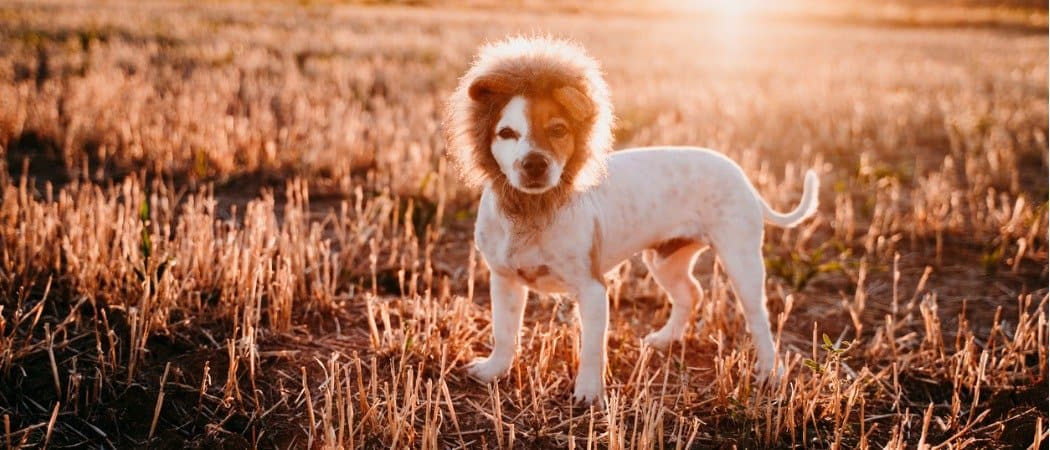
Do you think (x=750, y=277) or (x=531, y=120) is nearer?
(x=531, y=120)

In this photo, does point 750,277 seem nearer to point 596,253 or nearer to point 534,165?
point 596,253

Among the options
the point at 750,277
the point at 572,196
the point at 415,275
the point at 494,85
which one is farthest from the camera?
the point at 415,275

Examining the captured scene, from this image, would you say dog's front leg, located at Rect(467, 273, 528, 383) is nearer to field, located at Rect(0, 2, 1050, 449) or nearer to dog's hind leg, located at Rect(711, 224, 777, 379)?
field, located at Rect(0, 2, 1050, 449)

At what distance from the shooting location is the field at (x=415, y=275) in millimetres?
3584

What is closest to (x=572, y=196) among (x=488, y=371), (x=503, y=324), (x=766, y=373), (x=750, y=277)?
(x=503, y=324)

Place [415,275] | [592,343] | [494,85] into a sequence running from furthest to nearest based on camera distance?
[415,275], [592,343], [494,85]

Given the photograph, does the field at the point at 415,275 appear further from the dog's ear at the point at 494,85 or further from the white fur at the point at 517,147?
the dog's ear at the point at 494,85

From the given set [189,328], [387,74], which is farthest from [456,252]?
[387,74]

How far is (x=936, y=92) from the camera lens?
14.1 meters

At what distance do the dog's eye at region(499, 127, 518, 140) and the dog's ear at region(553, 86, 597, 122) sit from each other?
0.71ft

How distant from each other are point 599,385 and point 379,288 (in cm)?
202

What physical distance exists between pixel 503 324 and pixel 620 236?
0.69 m

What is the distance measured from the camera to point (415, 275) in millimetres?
4621

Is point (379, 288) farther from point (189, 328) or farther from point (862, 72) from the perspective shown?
point (862, 72)
